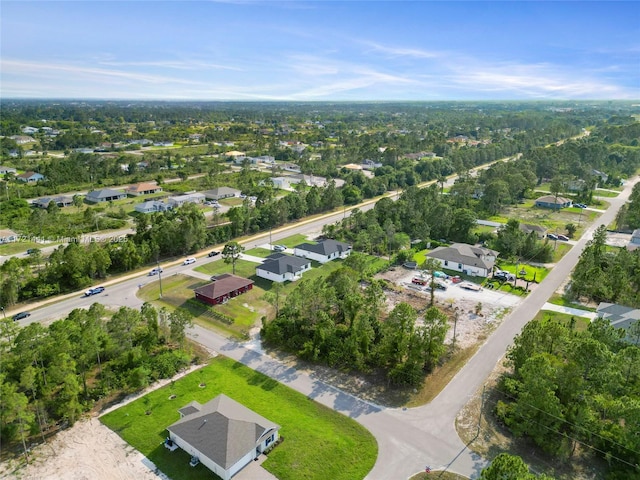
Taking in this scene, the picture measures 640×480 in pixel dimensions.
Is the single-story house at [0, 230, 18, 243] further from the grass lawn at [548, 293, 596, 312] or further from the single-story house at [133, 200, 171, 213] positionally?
the grass lawn at [548, 293, 596, 312]

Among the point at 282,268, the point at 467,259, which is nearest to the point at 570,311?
the point at 467,259

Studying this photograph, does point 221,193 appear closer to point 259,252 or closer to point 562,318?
point 259,252

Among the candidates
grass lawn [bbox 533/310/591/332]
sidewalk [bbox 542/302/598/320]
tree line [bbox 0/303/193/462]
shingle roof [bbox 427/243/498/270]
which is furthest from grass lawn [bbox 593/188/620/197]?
tree line [bbox 0/303/193/462]

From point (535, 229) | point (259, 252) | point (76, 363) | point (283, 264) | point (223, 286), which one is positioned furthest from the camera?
point (535, 229)

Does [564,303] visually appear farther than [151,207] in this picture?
No

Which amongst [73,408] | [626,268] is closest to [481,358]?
[626,268]

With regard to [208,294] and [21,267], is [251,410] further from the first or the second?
[21,267]

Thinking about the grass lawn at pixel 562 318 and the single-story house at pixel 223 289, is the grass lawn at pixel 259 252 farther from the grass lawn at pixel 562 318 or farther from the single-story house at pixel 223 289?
the grass lawn at pixel 562 318
